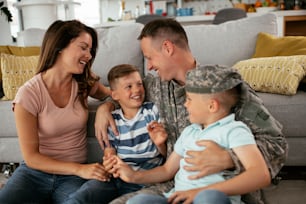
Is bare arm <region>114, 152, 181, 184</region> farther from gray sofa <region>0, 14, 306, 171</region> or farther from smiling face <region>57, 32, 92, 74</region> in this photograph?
gray sofa <region>0, 14, 306, 171</region>

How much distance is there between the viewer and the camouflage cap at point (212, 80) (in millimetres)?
1166

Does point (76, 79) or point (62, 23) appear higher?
point (62, 23)

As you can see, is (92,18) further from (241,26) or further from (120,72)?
(120,72)

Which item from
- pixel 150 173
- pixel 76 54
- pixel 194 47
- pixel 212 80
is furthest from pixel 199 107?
pixel 194 47

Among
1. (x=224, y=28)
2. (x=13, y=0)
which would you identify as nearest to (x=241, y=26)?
(x=224, y=28)

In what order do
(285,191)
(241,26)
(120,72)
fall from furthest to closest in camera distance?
(241,26), (285,191), (120,72)

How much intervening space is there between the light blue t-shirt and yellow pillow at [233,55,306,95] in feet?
3.45

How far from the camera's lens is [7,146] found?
239cm

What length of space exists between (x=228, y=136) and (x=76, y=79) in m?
0.89

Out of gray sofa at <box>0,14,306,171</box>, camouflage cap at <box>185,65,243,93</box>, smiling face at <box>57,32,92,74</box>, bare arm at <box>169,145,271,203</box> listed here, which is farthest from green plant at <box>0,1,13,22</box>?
bare arm at <box>169,145,271,203</box>

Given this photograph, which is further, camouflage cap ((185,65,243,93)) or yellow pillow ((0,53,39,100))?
yellow pillow ((0,53,39,100))

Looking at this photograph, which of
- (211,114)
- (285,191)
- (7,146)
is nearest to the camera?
(211,114)

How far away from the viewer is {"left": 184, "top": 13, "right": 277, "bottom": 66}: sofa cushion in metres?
2.60

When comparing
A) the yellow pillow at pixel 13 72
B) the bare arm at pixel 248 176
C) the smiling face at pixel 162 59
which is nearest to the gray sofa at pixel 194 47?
the yellow pillow at pixel 13 72
